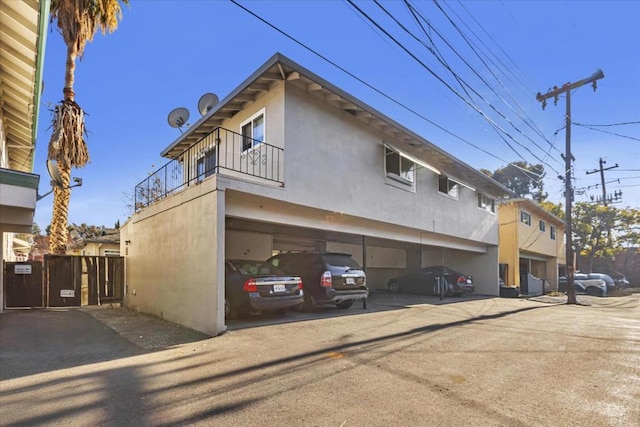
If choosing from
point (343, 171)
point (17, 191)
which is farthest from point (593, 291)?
point (17, 191)

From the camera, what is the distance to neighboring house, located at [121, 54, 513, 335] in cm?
832

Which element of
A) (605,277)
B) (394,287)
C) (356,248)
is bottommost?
(605,277)

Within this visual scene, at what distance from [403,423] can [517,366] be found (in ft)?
9.08

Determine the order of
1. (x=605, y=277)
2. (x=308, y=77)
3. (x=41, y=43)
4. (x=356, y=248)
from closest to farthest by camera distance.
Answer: (x=41, y=43)
(x=308, y=77)
(x=356, y=248)
(x=605, y=277)

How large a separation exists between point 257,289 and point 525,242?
21.2 meters

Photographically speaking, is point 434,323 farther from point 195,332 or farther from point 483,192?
point 483,192

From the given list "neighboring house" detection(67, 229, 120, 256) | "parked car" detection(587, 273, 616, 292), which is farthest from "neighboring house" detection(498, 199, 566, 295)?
"neighboring house" detection(67, 229, 120, 256)

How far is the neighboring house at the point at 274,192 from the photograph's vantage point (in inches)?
328

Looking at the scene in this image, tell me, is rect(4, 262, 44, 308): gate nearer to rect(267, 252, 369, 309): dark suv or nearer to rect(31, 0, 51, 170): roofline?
rect(31, 0, 51, 170): roofline

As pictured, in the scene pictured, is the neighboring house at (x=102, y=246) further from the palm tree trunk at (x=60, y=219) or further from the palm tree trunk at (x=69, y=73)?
the palm tree trunk at (x=69, y=73)

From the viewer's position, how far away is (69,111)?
44.6 feet

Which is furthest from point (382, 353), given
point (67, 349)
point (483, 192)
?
point (483, 192)

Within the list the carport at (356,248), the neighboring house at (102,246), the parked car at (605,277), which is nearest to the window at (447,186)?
the carport at (356,248)

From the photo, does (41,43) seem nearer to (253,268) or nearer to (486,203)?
(253,268)
